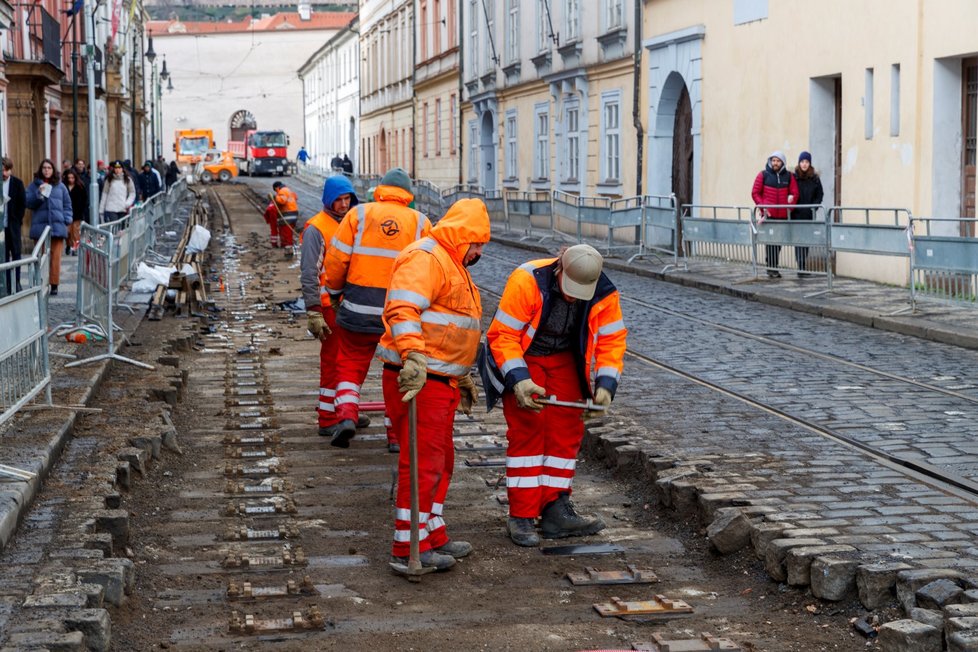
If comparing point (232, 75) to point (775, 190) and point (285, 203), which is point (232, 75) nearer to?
point (285, 203)

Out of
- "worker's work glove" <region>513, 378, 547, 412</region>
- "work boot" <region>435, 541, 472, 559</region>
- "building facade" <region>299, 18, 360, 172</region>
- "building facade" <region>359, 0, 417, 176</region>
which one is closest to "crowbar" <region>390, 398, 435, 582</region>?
"work boot" <region>435, 541, 472, 559</region>

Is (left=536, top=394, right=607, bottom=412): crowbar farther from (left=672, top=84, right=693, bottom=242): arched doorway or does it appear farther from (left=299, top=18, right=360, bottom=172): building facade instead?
(left=299, top=18, right=360, bottom=172): building facade

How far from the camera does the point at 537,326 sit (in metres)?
6.75

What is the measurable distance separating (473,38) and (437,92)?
6.43m

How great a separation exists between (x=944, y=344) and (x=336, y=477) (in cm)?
729

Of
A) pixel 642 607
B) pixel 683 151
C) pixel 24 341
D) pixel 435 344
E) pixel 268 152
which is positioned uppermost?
pixel 268 152

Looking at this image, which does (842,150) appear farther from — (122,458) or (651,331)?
(122,458)

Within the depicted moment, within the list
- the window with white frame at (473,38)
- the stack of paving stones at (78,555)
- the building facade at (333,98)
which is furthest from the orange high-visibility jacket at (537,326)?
the building facade at (333,98)

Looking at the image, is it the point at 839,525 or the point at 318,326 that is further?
the point at 318,326

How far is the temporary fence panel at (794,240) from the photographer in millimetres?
17922

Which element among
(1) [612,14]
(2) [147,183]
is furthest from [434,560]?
(2) [147,183]

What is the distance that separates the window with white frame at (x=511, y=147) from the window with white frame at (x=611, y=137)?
25.2 ft

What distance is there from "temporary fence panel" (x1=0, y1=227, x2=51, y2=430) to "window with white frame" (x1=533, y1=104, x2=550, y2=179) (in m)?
25.3

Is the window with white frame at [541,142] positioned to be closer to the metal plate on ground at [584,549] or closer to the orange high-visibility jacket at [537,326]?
the orange high-visibility jacket at [537,326]
